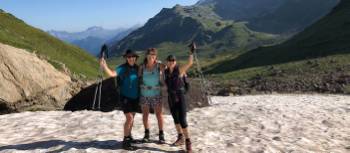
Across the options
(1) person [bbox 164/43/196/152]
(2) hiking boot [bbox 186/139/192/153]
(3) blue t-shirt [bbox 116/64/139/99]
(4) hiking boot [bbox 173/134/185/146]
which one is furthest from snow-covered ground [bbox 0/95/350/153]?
(3) blue t-shirt [bbox 116/64/139/99]

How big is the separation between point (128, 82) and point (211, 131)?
6124 mm

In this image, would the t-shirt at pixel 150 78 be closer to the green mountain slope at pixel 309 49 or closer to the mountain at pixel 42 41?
the mountain at pixel 42 41

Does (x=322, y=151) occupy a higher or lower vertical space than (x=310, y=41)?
lower

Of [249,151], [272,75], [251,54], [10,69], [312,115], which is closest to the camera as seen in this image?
[249,151]

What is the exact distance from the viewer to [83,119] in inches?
938

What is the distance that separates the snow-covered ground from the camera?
18.3 metres

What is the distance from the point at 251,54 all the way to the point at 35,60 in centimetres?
9134

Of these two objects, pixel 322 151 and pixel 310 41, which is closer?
pixel 322 151

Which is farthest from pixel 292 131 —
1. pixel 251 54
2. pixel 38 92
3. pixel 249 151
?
pixel 251 54

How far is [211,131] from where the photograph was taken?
21.6 meters

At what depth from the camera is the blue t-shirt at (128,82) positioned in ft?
55.7

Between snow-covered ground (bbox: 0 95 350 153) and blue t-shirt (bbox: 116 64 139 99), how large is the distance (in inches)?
80.2

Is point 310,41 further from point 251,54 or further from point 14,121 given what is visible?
point 14,121

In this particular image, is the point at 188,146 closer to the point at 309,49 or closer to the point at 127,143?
the point at 127,143
